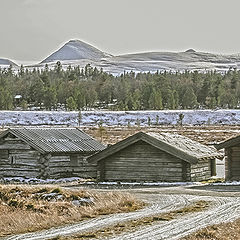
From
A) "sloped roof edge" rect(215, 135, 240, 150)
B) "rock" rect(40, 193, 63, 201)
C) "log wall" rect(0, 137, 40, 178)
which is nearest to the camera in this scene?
"rock" rect(40, 193, 63, 201)

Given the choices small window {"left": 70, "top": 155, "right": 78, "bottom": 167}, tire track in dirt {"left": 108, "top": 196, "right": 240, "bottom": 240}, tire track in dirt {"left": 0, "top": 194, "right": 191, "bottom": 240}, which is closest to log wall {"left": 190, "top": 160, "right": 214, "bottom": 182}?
small window {"left": 70, "top": 155, "right": 78, "bottom": 167}

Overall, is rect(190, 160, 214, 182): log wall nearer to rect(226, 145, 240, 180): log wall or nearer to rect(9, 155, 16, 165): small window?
rect(226, 145, 240, 180): log wall

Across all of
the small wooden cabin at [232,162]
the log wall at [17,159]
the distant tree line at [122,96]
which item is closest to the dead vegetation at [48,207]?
the small wooden cabin at [232,162]

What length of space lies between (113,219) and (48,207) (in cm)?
255

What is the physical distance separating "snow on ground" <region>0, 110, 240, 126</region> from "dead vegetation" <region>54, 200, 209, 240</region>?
3332 inches

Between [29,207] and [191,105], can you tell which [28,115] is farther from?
[29,207]

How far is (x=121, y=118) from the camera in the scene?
109500 millimetres

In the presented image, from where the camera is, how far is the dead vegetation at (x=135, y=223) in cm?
1407

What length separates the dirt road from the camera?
1431 centimetres

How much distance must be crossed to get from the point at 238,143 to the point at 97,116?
81.5m

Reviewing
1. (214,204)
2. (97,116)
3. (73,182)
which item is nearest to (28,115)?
(97,116)

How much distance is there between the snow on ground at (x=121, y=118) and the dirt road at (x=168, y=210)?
259 feet

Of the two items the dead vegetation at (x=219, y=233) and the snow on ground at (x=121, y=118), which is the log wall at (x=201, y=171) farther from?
the snow on ground at (x=121, y=118)

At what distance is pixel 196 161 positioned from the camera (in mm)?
30188
